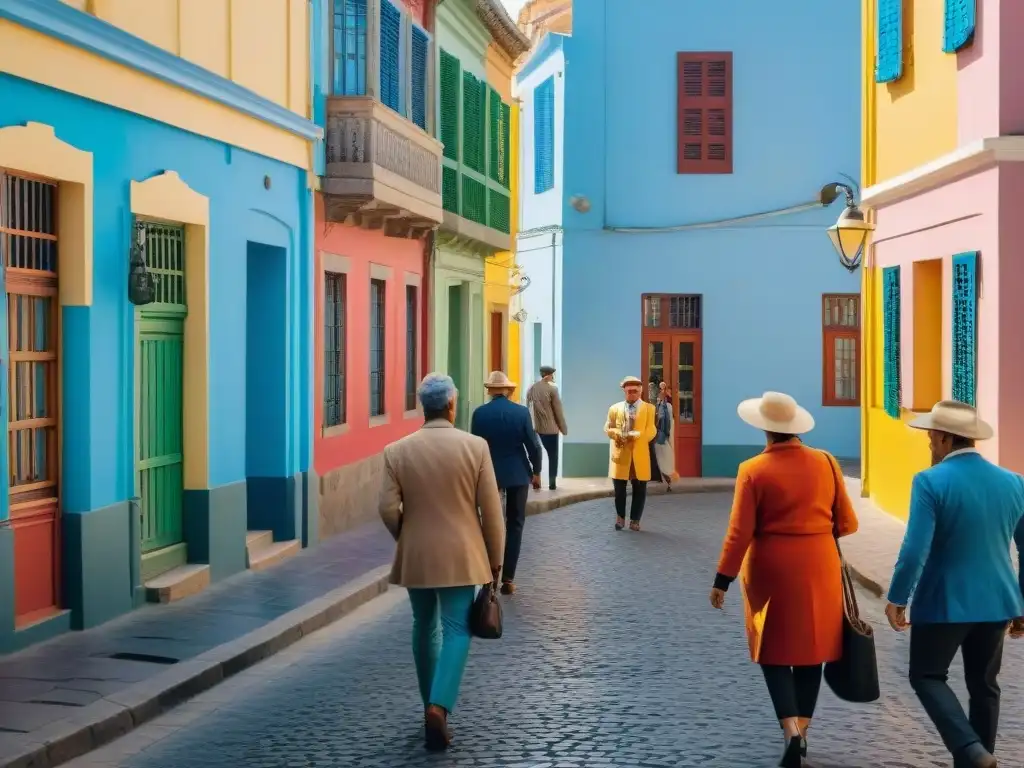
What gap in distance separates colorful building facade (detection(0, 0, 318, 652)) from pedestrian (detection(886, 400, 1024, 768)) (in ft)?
18.3

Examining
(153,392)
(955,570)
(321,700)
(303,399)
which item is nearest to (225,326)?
(153,392)

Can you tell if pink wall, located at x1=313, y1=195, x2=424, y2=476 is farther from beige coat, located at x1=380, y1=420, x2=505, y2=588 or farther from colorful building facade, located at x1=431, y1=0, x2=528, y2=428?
beige coat, located at x1=380, y1=420, x2=505, y2=588

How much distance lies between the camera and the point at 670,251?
27281 millimetres

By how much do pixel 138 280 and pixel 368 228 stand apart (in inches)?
314

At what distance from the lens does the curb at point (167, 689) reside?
7551 millimetres

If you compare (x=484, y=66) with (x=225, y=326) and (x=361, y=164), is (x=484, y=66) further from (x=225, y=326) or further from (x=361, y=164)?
(x=225, y=326)

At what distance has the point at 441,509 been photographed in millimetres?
8016

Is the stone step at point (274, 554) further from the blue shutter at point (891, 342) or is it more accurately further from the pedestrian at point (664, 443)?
the pedestrian at point (664, 443)

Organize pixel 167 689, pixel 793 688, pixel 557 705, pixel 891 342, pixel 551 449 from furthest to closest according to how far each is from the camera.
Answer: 1. pixel 551 449
2. pixel 891 342
3. pixel 167 689
4. pixel 557 705
5. pixel 793 688

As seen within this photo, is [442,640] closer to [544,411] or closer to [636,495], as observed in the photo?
[636,495]

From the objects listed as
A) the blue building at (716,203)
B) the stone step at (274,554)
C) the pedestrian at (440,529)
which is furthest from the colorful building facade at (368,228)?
the pedestrian at (440,529)

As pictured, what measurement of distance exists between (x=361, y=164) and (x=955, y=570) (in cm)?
1194

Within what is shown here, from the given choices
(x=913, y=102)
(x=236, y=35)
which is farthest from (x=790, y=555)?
(x=913, y=102)

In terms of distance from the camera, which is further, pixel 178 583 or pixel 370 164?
pixel 370 164
